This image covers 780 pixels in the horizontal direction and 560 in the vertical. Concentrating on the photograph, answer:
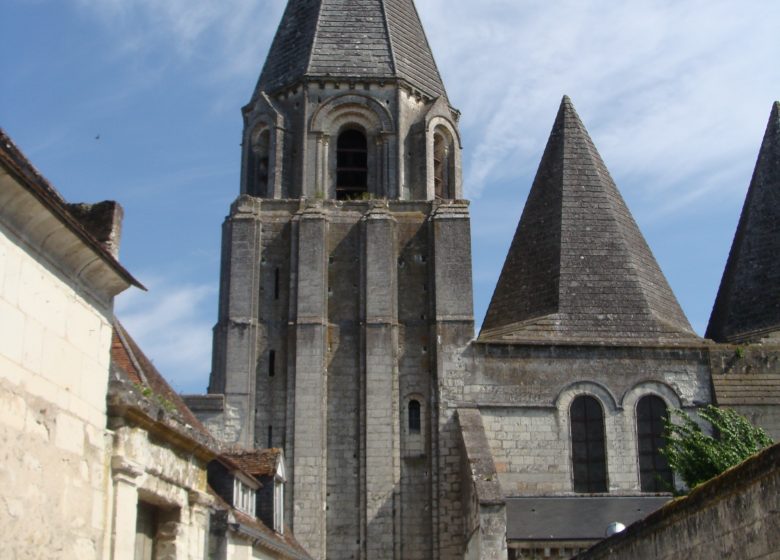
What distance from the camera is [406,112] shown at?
86.1ft

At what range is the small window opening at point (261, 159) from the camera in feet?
85.9

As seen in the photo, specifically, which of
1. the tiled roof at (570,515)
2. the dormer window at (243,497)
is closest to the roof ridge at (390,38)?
the tiled roof at (570,515)

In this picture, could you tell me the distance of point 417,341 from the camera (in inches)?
936

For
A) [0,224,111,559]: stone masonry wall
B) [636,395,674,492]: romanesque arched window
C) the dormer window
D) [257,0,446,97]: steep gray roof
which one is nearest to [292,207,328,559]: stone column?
[257,0,446,97]: steep gray roof

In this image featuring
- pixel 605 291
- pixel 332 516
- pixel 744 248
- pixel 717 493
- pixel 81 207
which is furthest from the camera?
pixel 744 248

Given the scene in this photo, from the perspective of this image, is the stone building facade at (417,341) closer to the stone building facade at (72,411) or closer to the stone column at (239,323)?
the stone column at (239,323)

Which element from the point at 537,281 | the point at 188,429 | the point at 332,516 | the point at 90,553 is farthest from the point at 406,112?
the point at 90,553

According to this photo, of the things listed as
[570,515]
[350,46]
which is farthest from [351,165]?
[570,515]

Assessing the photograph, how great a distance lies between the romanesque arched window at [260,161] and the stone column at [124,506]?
19.1m

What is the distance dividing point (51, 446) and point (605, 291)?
19682 millimetres

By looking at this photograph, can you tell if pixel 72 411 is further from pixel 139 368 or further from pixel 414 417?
pixel 414 417

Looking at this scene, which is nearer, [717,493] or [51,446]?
[51,446]

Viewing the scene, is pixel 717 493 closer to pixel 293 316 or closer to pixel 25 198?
pixel 25 198

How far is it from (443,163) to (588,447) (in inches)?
305
